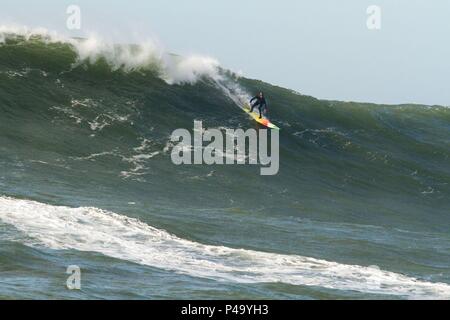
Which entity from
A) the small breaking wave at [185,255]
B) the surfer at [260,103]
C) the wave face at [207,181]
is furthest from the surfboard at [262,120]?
the small breaking wave at [185,255]

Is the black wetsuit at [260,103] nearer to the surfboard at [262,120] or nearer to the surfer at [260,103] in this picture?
the surfer at [260,103]

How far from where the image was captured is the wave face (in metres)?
18.7

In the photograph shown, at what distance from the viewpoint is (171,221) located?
73.9 feet

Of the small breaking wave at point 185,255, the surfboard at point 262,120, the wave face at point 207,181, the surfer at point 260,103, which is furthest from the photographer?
the surfboard at point 262,120

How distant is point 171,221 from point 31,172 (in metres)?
5.43

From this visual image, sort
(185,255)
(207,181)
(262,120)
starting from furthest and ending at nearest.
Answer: (262,120) → (207,181) → (185,255)

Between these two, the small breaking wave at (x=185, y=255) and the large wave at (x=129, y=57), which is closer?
the small breaking wave at (x=185, y=255)

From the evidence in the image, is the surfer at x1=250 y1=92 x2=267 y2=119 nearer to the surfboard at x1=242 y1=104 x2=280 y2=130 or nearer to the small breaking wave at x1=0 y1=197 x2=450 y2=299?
the surfboard at x1=242 y1=104 x2=280 y2=130

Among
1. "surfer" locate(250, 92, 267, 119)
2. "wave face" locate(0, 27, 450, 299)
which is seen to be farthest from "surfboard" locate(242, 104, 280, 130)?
"wave face" locate(0, 27, 450, 299)

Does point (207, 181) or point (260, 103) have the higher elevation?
point (260, 103)

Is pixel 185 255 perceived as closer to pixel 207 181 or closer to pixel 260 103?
pixel 207 181

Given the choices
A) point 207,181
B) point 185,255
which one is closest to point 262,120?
point 207,181

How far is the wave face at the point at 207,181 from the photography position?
1867 centimetres

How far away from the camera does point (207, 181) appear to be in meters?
29.1
